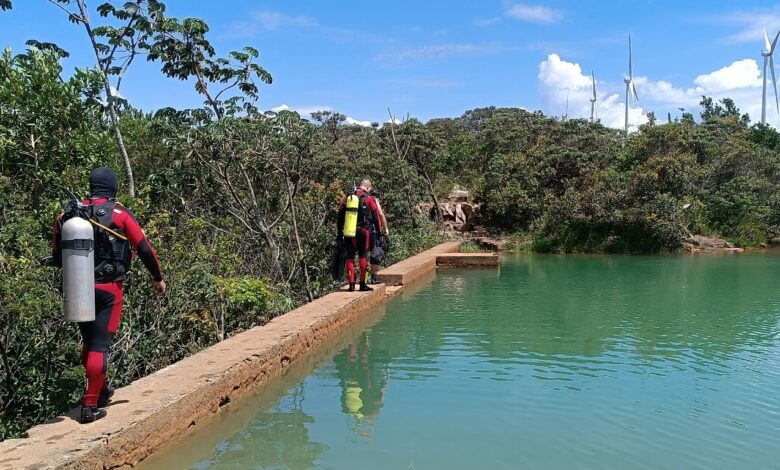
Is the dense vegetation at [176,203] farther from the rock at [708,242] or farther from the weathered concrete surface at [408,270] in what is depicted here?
the rock at [708,242]

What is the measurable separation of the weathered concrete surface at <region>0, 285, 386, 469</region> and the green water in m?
0.15

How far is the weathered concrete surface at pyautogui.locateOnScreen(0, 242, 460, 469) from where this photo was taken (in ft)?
9.65

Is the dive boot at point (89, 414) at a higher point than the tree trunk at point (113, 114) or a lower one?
lower

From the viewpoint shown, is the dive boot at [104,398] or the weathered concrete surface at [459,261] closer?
the dive boot at [104,398]

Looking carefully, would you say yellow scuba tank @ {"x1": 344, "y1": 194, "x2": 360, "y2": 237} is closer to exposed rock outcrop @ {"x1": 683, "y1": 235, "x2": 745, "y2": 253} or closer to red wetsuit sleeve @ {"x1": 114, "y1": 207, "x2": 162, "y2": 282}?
red wetsuit sleeve @ {"x1": 114, "y1": 207, "x2": 162, "y2": 282}

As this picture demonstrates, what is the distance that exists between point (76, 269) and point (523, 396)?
3027 millimetres

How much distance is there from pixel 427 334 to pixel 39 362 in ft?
12.0

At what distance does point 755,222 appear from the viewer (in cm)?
2253

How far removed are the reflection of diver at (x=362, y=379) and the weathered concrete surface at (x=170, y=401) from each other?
379mm

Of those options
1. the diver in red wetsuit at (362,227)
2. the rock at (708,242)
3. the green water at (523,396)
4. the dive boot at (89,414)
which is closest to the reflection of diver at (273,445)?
the green water at (523,396)

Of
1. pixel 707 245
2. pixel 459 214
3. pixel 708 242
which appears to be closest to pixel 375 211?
pixel 459 214

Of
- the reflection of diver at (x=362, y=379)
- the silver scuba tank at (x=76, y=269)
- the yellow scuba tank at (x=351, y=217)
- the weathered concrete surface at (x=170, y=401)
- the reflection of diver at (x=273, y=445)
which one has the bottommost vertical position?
the reflection of diver at (x=273, y=445)

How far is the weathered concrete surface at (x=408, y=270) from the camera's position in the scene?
9.68 meters

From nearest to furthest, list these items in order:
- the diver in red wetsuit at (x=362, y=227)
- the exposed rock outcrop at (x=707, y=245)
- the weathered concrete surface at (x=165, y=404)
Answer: the weathered concrete surface at (x=165, y=404), the diver in red wetsuit at (x=362, y=227), the exposed rock outcrop at (x=707, y=245)
